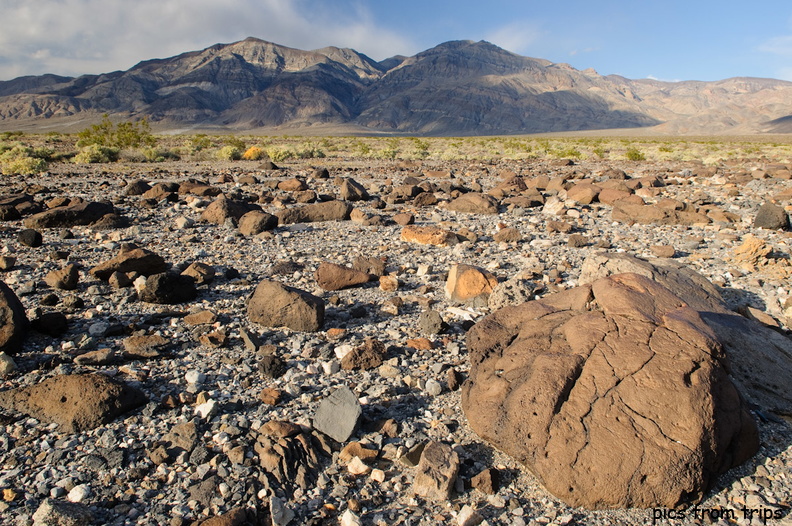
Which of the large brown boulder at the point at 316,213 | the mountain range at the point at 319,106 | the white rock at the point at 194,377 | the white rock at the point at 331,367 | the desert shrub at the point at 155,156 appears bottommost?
the white rock at the point at 331,367

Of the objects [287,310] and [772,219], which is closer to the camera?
[287,310]

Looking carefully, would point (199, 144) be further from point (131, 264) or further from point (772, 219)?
point (772, 219)

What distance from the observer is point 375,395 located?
13.1ft

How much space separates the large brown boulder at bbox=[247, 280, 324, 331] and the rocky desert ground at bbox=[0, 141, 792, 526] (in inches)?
0.9

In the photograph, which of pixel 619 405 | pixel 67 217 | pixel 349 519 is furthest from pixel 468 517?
pixel 67 217

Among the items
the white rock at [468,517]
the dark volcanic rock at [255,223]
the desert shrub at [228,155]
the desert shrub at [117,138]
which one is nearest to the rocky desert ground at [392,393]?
the white rock at [468,517]

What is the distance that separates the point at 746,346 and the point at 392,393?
2954mm

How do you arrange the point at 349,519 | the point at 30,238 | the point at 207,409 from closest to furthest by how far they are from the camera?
1. the point at 349,519
2. the point at 207,409
3. the point at 30,238

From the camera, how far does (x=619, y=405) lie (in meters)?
3.02

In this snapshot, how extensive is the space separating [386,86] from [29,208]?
202021 mm

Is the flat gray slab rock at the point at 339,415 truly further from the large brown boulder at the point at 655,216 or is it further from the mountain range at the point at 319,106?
the mountain range at the point at 319,106

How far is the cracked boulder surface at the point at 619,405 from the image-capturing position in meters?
2.81

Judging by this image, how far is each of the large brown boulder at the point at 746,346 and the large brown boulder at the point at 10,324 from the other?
5725mm

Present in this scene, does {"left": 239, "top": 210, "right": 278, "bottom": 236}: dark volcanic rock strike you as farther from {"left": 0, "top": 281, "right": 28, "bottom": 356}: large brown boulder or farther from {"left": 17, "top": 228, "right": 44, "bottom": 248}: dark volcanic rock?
{"left": 0, "top": 281, "right": 28, "bottom": 356}: large brown boulder
